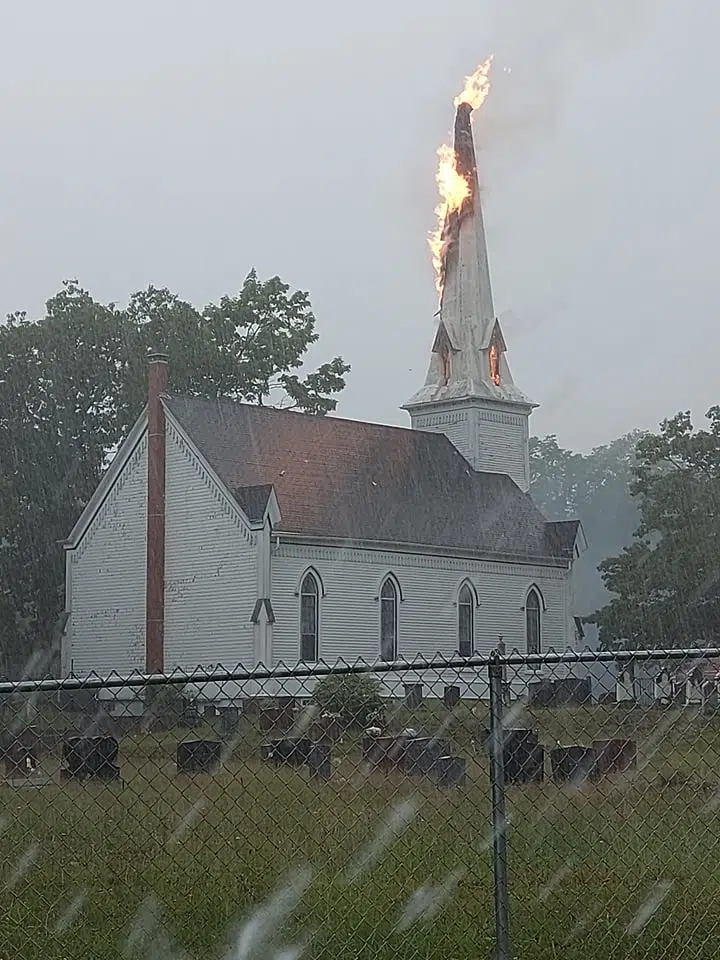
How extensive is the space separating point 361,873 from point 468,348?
37753 mm

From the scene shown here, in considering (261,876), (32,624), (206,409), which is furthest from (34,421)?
(261,876)

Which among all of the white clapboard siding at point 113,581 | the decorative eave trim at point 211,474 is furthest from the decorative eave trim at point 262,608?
the white clapboard siding at point 113,581

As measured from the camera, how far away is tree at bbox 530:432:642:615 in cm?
10425

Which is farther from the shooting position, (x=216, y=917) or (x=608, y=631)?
(x=608, y=631)

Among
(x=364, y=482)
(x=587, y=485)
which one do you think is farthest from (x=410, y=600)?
(x=587, y=485)

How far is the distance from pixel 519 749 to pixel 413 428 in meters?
33.1

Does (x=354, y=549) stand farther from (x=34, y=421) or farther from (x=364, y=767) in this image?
(x=364, y=767)

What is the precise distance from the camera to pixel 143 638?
37875 mm

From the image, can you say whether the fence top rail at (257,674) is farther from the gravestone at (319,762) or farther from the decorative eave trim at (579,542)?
the decorative eave trim at (579,542)

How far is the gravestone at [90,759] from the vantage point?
1341 cm

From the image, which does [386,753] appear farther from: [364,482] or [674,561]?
[674,561]

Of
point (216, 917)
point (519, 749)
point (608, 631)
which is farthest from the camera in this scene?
point (608, 631)

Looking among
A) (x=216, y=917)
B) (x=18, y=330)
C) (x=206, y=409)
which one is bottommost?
(x=216, y=917)

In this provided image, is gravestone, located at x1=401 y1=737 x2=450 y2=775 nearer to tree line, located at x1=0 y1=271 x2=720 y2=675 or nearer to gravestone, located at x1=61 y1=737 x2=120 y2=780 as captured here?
gravestone, located at x1=61 y1=737 x2=120 y2=780
